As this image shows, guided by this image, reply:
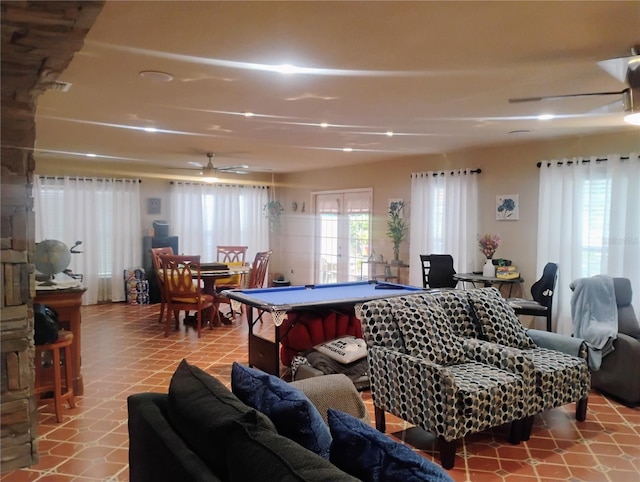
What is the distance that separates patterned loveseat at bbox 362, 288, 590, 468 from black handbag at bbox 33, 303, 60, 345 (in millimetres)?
2088

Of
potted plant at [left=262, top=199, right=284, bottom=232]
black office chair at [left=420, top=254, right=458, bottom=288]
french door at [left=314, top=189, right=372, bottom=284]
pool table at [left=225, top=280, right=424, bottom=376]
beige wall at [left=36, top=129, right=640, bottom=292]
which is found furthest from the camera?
potted plant at [left=262, top=199, right=284, bottom=232]

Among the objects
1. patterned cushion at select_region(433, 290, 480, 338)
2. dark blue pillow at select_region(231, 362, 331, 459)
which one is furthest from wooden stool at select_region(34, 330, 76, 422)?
patterned cushion at select_region(433, 290, 480, 338)

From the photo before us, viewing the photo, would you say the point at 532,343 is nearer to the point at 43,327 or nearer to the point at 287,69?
the point at 287,69

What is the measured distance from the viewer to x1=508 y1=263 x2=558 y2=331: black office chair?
4703 mm

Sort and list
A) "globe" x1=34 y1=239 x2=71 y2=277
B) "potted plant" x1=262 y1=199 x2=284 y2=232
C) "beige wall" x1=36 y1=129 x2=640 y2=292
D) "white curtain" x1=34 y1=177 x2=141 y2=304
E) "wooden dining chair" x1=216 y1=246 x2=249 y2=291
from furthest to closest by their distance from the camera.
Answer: "potted plant" x1=262 y1=199 x2=284 y2=232 < "white curtain" x1=34 y1=177 x2=141 y2=304 < "wooden dining chair" x1=216 y1=246 x2=249 y2=291 < "beige wall" x1=36 y1=129 x2=640 y2=292 < "globe" x1=34 y1=239 x2=71 y2=277

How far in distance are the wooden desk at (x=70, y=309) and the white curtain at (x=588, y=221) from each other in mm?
4695

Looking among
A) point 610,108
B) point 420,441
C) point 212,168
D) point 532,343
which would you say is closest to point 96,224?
point 212,168

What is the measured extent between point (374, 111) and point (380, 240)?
3.69 m

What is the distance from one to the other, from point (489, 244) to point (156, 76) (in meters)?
4.18

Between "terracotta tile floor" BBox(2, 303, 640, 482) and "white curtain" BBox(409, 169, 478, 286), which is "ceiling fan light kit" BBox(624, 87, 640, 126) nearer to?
"terracotta tile floor" BBox(2, 303, 640, 482)

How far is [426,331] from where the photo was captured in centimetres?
306

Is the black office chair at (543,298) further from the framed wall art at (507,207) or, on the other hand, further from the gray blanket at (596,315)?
the framed wall art at (507,207)

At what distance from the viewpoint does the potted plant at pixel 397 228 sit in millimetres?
6855

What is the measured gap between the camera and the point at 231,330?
591 centimetres
